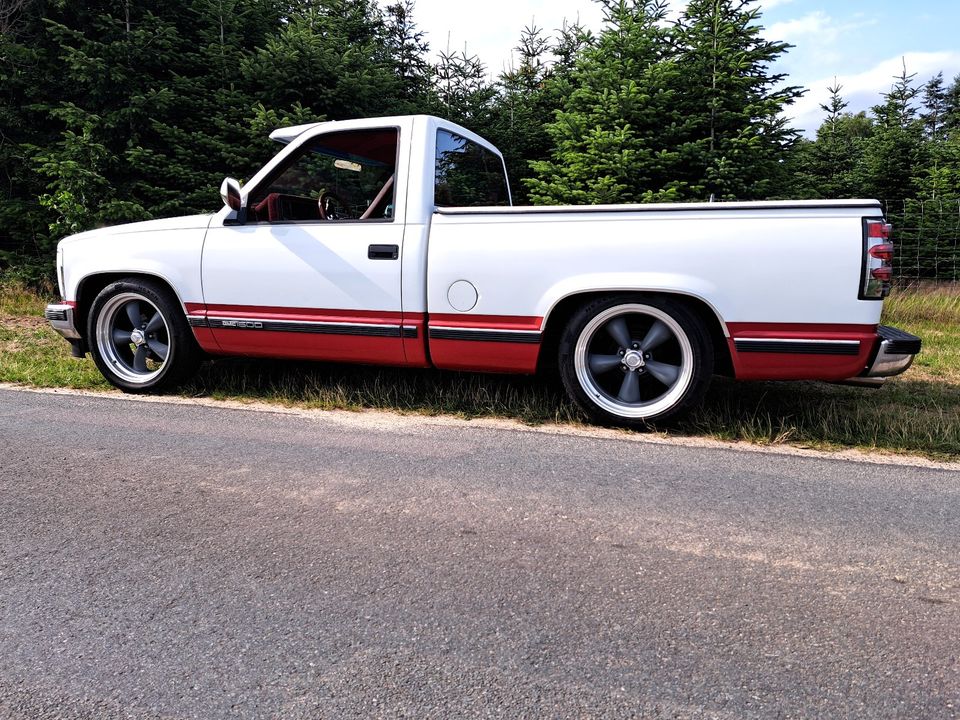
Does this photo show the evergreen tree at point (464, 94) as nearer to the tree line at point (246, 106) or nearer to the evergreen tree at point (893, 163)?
the tree line at point (246, 106)

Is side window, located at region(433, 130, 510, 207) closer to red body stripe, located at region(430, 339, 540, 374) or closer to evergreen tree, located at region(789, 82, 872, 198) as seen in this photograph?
red body stripe, located at region(430, 339, 540, 374)

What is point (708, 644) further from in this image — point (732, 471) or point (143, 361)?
point (143, 361)

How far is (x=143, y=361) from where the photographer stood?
222 inches

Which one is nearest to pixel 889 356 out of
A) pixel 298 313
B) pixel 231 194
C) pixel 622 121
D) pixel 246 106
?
pixel 298 313

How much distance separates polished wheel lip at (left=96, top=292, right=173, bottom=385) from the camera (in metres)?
5.55

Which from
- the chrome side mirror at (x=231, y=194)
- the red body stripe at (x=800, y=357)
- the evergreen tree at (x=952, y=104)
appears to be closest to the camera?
the red body stripe at (x=800, y=357)

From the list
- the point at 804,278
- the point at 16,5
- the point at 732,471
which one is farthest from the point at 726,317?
the point at 16,5

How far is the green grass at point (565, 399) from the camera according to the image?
14.6ft

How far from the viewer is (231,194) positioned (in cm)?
503

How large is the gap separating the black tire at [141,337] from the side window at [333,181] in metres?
1.02

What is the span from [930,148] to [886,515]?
69.6ft

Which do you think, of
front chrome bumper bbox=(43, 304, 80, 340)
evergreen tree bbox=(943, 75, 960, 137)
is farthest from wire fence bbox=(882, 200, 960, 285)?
evergreen tree bbox=(943, 75, 960, 137)

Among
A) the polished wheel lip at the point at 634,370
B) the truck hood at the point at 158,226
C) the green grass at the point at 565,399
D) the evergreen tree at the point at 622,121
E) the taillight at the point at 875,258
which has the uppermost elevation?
the evergreen tree at the point at 622,121

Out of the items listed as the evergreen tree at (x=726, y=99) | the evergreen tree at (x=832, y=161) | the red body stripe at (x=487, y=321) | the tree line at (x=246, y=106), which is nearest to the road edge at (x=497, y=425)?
the red body stripe at (x=487, y=321)
